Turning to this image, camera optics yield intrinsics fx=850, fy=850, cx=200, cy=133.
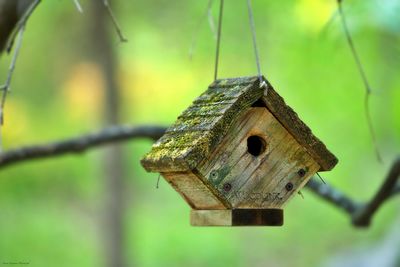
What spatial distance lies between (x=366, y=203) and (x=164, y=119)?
39.2 feet

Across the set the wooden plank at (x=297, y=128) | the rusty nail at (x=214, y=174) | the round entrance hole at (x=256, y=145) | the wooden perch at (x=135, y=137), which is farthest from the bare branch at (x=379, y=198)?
the rusty nail at (x=214, y=174)

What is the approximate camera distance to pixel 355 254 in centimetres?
1152

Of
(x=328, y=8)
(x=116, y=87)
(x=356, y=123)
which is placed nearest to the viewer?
(x=328, y=8)

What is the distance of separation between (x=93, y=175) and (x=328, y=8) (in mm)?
11438

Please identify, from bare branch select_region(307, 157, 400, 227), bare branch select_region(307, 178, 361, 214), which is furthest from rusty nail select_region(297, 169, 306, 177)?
bare branch select_region(307, 178, 361, 214)

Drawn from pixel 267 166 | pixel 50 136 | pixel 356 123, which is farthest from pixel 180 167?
pixel 50 136

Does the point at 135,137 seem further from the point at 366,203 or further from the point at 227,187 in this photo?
the point at 227,187

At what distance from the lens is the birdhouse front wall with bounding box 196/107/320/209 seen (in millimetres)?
2896

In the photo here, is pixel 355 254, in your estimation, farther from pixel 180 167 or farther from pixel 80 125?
pixel 180 167

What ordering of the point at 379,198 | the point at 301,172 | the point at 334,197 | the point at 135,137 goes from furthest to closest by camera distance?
1. the point at 135,137
2. the point at 334,197
3. the point at 379,198
4. the point at 301,172

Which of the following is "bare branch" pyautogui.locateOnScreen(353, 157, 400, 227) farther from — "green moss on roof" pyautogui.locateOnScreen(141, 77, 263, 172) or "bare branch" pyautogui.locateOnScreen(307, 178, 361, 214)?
"green moss on roof" pyautogui.locateOnScreen(141, 77, 263, 172)

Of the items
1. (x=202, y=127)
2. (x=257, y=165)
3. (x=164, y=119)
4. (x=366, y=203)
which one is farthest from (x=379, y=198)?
(x=164, y=119)

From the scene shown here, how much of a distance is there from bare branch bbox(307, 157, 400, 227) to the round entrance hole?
129 centimetres

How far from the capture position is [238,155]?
116 inches
